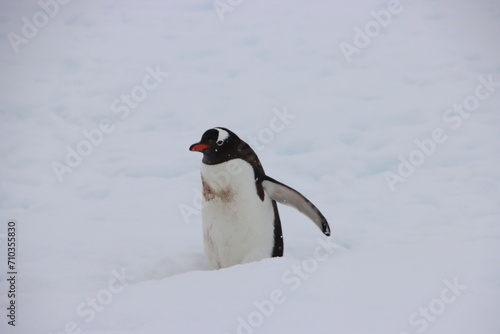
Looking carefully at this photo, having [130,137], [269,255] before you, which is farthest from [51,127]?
[269,255]

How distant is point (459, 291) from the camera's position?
189 cm

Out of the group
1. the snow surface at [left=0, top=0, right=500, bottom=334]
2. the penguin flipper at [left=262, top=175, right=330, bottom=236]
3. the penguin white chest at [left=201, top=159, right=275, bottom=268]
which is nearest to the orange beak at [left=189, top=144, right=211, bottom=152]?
the penguin white chest at [left=201, top=159, right=275, bottom=268]

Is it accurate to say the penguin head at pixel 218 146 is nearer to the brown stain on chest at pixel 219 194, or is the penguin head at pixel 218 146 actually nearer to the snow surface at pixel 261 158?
the brown stain on chest at pixel 219 194

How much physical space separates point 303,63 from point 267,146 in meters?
1.86

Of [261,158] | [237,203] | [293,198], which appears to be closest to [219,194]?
[237,203]

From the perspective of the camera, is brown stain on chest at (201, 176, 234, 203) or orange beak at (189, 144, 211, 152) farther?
brown stain on chest at (201, 176, 234, 203)

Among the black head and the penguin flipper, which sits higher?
the black head

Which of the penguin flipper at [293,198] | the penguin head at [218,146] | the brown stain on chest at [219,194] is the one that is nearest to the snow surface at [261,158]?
the penguin flipper at [293,198]

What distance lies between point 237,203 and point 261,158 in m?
1.91

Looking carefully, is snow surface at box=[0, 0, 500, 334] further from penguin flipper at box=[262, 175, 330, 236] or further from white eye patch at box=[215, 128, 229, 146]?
white eye patch at box=[215, 128, 229, 146]

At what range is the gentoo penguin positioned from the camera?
8.41 ft

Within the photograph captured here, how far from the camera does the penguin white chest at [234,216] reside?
2572 mm

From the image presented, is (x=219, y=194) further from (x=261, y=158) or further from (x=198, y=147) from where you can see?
(x=261, y=158)

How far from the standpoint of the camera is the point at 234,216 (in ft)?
8.54
